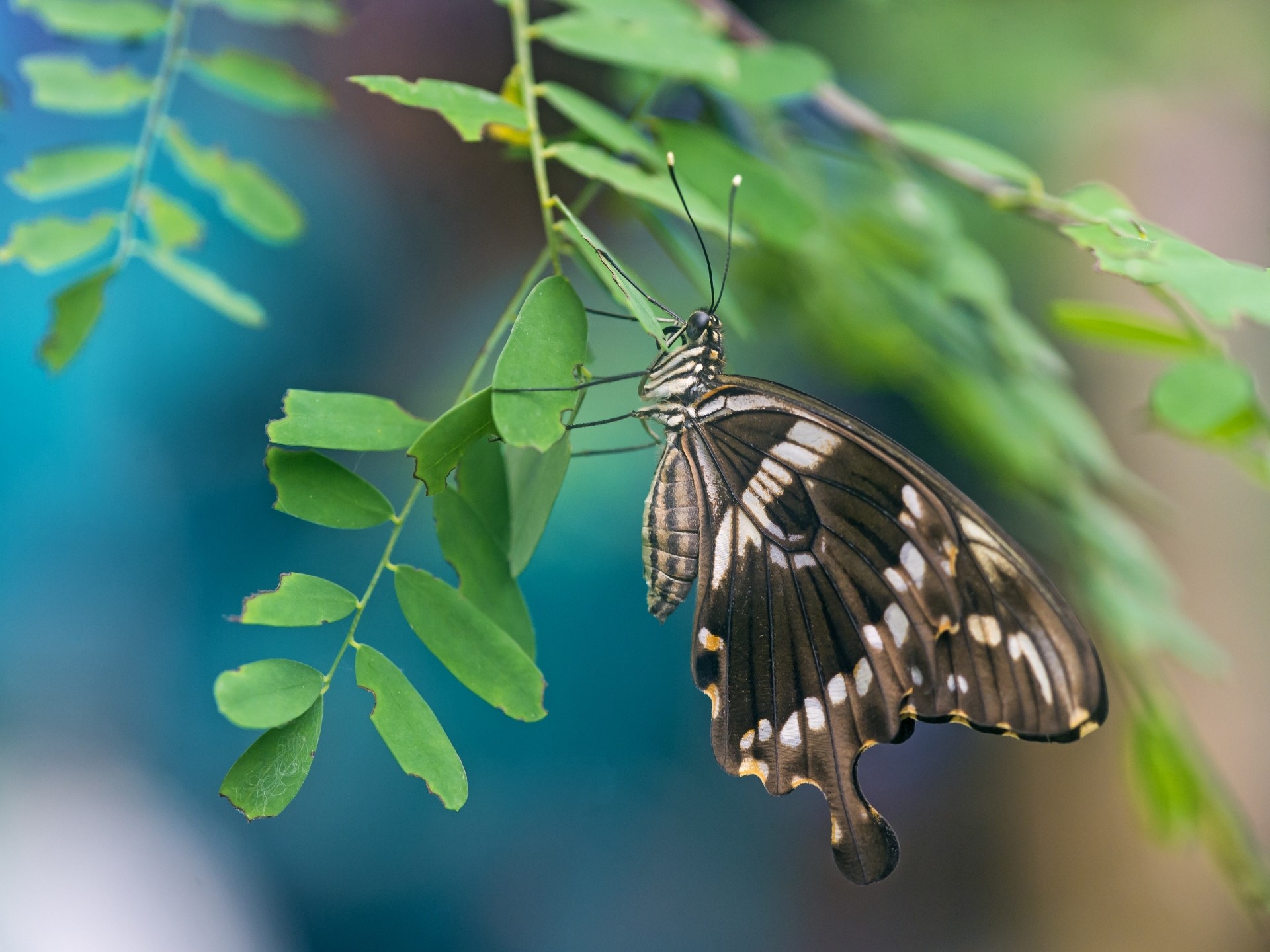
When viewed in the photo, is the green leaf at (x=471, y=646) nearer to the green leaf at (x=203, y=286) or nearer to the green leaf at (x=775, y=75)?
the green leaf at (x=203, y=286)

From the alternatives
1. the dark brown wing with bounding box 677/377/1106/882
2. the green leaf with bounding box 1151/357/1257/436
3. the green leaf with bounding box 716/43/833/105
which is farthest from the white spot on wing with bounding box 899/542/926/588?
the green leaf with bounding box 716/43/833/105

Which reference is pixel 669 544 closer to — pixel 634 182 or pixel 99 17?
pixel 634 182

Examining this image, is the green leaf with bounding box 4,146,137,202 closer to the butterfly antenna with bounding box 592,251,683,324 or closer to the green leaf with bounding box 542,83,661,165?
the green leaf with bounding box 542,83,661,165

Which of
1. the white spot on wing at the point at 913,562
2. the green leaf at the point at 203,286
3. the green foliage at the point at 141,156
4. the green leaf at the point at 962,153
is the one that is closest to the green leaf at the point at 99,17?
the green foliage at the point at 141,156

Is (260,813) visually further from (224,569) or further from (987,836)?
(987,836)

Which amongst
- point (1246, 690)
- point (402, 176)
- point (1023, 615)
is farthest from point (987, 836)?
point (402, 176)

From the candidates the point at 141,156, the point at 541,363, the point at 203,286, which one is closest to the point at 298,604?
the point at 541,363
